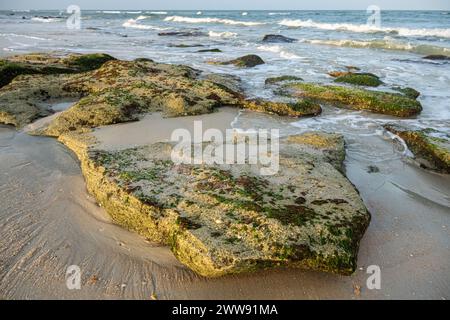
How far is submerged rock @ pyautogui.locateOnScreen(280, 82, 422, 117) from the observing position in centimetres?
752

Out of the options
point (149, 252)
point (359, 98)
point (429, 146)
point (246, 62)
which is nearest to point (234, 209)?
point (149, 252)

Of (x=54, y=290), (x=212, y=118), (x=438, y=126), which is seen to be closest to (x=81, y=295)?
(x=54, y=290)

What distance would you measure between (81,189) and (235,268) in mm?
2229

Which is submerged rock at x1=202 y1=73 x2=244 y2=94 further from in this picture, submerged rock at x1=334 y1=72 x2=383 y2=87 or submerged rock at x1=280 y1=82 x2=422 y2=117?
submerged rock at x1=334 y1=72 x2=383 y2=87

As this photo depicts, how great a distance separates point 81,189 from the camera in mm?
4258

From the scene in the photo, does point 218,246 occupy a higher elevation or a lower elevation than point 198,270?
higher

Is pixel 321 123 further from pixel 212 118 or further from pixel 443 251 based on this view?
pixel 443 251

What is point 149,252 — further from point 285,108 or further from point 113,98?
point 285,108

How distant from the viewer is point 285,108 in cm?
709

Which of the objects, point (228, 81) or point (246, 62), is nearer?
point (228, 81)

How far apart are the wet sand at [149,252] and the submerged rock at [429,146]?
43 cm

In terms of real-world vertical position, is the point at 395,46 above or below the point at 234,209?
above

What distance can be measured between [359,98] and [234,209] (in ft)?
18.6
